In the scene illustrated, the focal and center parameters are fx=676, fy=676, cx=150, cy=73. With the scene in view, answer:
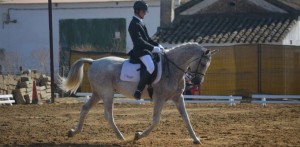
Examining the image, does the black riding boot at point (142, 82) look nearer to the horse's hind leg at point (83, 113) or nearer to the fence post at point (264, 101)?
the horse's hind leg at point (83, 113)

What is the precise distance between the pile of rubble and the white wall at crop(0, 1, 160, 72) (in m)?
17.7

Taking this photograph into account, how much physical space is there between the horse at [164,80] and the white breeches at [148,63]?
303mm

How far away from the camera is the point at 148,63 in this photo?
42.8 feet

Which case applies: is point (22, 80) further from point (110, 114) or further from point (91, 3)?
point (91, 3)

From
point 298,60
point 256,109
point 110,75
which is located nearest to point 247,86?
point 298,60

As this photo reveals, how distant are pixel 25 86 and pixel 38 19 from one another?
74.5 feet

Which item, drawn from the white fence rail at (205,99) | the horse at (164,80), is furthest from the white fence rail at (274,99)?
the horse at (164,80)

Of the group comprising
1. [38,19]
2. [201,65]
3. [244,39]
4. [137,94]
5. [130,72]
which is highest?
[38,19]

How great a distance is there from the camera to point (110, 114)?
13672 millimetres

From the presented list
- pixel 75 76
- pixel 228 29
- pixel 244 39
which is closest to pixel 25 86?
pixel 244 39

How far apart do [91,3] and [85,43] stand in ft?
9.71

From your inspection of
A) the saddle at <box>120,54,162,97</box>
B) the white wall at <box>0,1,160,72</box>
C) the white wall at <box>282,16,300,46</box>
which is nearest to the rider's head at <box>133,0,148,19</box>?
the saddle at <box>120,54,162,97</box>

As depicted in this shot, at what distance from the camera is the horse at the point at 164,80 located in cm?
1293

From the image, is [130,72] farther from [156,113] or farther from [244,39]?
[244,39]
